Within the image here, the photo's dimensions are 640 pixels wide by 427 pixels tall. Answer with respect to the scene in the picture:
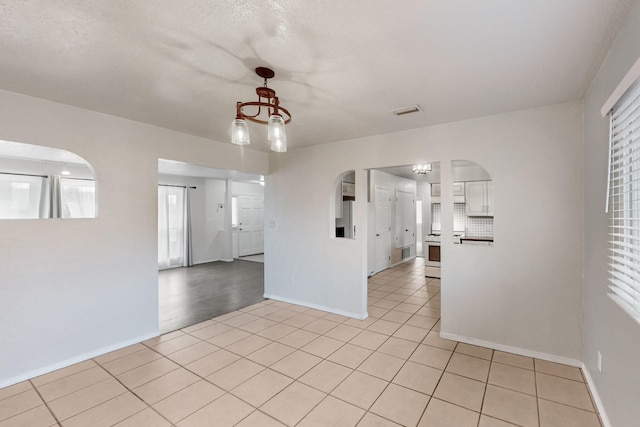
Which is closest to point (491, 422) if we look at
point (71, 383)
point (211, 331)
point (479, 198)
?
point (211, 331)

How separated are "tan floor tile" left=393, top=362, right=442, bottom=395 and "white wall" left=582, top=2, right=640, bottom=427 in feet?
3.64

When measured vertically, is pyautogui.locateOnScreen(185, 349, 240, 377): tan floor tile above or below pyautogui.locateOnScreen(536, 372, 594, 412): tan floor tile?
below

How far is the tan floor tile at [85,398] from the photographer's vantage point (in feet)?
7.00

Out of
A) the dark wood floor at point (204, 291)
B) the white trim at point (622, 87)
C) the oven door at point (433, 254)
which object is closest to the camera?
the white trim at point (622, 87)

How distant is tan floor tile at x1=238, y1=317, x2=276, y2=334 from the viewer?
3612 mm

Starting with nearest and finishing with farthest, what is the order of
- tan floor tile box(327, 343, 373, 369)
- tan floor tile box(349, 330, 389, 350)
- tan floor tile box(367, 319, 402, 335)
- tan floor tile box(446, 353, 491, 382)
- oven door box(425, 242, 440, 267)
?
1. tan floor tile box(446, 353, 491, 382)
2. tan floor tile box(327, 343, 373, 369)
3. tan floor tile box(349, 330, 389, 350)
4. tan floor tile box(367, 319, 402, 335)
5. oven door box(425, 242, 440, 267)

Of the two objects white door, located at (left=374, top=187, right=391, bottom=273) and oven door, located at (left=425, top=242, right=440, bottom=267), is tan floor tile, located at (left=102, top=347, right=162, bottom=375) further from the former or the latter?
oven door, located at (left=425, top=242, right=440, bottom=267)

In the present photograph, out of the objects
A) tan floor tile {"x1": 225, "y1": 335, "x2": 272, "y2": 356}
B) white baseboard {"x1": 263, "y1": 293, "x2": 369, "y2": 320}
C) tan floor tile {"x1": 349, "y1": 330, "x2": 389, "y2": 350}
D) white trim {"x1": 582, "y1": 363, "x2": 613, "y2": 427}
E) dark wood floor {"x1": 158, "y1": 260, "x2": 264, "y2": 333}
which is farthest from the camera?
dark wood floor {"x1": 158, "y1": 260, "x2": 264, "y2": 333}

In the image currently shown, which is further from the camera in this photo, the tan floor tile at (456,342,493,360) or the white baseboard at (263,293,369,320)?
the white baseboard at (263,293,369,320)

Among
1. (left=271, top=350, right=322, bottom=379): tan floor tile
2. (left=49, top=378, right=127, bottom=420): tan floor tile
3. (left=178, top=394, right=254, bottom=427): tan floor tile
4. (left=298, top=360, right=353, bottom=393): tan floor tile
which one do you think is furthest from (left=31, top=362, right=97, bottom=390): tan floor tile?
(left=298, top=360, right=353, bottom=393): tan floor tile

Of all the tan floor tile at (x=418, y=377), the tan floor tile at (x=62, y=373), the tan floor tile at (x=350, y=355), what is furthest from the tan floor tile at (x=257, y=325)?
the tan floor tile at (x=418, y=377)

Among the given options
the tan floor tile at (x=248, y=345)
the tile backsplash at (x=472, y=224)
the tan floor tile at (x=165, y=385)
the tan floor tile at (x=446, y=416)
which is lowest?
the tan floor tile at (x=248, y=345)

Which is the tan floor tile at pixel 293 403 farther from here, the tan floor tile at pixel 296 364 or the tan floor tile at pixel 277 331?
the tan floor tile at pixel 277 331

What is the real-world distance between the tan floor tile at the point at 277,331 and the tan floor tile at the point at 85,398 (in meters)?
1.47
